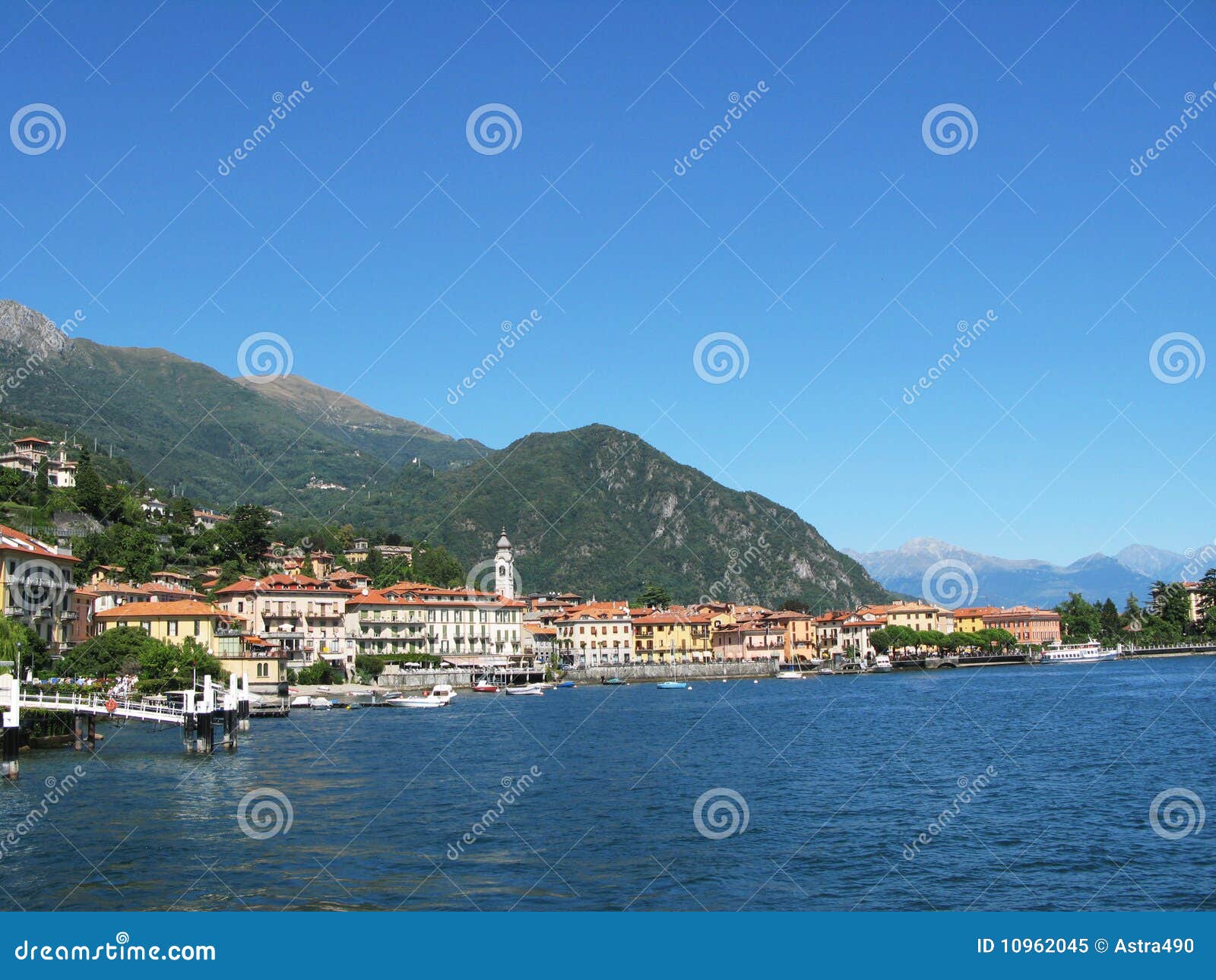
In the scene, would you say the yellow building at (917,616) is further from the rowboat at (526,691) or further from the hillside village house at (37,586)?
the hillside village house at (37,586)

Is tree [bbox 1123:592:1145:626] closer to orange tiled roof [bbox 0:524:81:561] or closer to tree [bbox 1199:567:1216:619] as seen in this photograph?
tree [bbox 1199:567:1216:619]

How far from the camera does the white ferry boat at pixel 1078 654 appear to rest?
139750 mm

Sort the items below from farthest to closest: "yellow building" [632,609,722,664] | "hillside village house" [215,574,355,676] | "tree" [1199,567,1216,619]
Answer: "tree" [1199,567,1216,619] → "yellow building" [632,609,722,664] → "hillside village house" [215,574,355,676]

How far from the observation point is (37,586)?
5506cm

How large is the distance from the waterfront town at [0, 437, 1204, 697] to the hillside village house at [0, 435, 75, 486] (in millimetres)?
214

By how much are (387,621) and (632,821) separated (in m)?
72.1

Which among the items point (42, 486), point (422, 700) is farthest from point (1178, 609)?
point (42, 486)

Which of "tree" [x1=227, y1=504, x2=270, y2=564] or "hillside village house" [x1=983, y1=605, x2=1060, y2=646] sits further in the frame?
"hillside village house" [x1=983, y1=605, x2=1060, y2=646]

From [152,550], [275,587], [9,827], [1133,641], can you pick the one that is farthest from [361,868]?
[1133,641]

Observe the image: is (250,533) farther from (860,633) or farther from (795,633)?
(860,633)

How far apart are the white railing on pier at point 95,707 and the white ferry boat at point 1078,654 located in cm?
11936

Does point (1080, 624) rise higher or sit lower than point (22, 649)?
lower

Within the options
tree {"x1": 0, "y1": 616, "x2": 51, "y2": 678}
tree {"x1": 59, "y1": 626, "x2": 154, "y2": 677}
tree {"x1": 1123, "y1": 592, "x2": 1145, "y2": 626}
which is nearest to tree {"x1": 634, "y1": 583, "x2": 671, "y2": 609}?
tree {"x1": 1123, "y1": 592, "x2": 1145, "y2": 626}

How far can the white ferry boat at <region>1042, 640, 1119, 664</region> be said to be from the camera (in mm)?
139750
